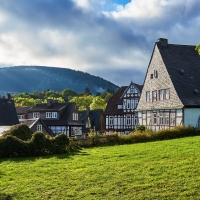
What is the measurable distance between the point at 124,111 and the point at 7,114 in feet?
64.7

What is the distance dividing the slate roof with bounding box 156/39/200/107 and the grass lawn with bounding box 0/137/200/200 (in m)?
18.1

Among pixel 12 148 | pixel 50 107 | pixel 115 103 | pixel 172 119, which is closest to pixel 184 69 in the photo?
pixel 172 119

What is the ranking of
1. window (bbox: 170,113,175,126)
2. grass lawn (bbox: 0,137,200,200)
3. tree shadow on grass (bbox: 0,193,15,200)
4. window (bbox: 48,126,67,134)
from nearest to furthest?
grass lawn (bbox: 0,137,200,200) < tree shadow on grass (bbox: 0,193,15,200) < window (bbox: 170,113,175,126) < window (bbox: 48,126,67,134)

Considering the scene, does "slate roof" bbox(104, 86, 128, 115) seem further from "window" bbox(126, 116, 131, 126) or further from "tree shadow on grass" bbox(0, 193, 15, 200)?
"tree shadow on grass" bbox(0, 193, 15, 200)

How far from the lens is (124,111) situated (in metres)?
61.3

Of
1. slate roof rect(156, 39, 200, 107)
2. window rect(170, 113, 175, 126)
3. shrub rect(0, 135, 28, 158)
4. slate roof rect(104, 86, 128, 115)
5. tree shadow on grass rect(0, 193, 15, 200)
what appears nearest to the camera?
tree shadow on grass rect(0, 193, 15, 200)

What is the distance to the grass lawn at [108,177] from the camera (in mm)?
12250

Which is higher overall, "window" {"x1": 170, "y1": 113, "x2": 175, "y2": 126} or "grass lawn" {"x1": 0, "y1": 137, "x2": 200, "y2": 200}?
"window" {"x1": 170, "y1": 113, "x2": 175, "y2": 126}

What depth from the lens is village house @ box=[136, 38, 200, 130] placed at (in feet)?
118

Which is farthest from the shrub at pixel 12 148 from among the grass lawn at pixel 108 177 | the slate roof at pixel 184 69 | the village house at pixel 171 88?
the slate roof at pixel 184 69

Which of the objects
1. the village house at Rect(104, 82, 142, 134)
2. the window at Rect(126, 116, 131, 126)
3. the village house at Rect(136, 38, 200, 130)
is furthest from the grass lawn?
the window at Rect(126, 116, 131, 126)

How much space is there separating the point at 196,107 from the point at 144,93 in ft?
33.2

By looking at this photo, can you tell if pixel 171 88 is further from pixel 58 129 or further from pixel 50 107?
pixel 50 107

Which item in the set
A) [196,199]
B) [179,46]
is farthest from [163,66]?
[196,199]
